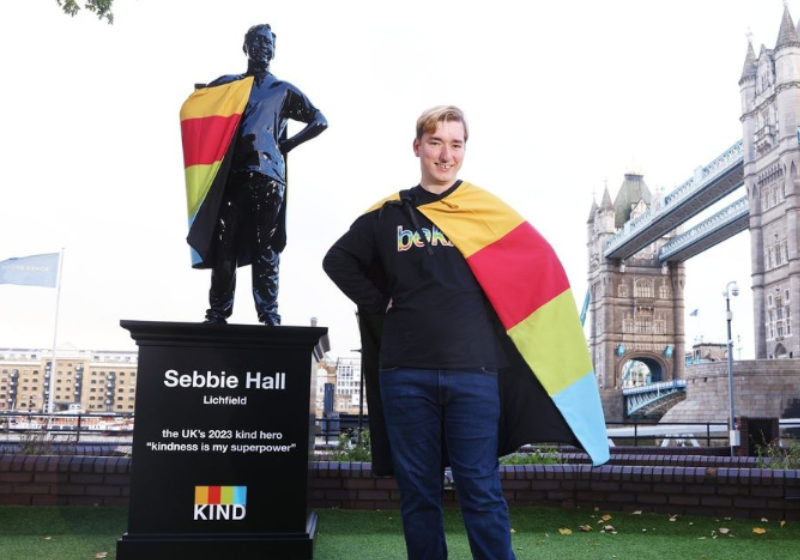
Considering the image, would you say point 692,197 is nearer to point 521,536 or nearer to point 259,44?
point 521,536

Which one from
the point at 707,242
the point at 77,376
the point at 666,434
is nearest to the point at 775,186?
the point at 707,242

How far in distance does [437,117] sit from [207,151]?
179 centimetres

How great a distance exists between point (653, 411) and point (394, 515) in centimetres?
6593

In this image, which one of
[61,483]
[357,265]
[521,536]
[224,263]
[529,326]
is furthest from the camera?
[61,483]

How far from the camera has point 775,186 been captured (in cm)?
5122

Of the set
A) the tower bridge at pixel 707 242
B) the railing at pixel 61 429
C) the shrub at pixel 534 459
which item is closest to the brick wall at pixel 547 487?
the shrub at pixel 534 459

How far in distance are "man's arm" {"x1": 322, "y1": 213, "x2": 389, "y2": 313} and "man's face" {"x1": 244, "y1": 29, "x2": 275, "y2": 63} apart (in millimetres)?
1941

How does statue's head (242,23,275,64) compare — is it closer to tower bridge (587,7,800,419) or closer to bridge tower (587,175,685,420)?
tower bridge (587,7,800,419)

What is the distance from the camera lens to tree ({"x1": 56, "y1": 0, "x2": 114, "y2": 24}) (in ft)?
25.8

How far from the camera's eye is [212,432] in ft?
12.0

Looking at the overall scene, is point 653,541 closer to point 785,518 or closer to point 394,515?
point 785,518

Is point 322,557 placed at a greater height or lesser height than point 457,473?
lesser

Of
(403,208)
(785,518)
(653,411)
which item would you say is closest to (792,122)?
(653,411)

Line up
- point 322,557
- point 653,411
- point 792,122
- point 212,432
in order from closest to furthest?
point 212,432, point 322,557, point 792,122, point 653,411
